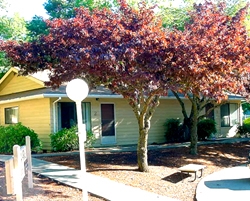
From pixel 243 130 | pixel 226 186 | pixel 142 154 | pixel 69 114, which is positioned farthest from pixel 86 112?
pixel 243 130

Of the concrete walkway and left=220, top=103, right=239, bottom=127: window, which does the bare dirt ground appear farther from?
left=220, top=103, right=239, bottom=127: window

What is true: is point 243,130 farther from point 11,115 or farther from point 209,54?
point 209,54

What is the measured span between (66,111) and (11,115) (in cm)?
413

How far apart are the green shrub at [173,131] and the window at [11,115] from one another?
8088 millimetres

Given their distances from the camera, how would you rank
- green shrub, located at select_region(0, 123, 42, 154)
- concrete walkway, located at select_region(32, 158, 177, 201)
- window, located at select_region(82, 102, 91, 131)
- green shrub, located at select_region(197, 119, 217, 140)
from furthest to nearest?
green shrub, located at select_region(197, 119, 217, 140) → window, located at select_region(82, 102, 91, 131) → green shrub, located at select_region(0, 123, 42, 154) → concrete walkway, located at select_region(32, 158, 177, 201)

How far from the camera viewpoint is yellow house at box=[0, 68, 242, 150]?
50.3ft

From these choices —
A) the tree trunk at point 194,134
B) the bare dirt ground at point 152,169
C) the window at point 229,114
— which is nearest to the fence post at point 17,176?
the bare dirt ground at point 152,169

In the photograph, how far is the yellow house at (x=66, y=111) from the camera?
1532 centimetres

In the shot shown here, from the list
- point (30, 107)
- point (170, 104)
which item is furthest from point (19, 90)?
point (170, 104)

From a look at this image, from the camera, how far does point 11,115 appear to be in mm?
18250

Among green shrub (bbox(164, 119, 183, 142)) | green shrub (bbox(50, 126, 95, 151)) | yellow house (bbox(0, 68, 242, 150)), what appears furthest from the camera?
green shrub (bbox(164, 119, 183, 142))

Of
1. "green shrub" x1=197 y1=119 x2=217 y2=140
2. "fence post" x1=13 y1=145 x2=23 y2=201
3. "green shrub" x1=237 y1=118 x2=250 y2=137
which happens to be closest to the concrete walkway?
"fence post" x1=13 y1=145 x2=23 y2=201

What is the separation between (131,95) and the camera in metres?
9.11

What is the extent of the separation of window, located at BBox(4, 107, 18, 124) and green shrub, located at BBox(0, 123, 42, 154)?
325 cm
